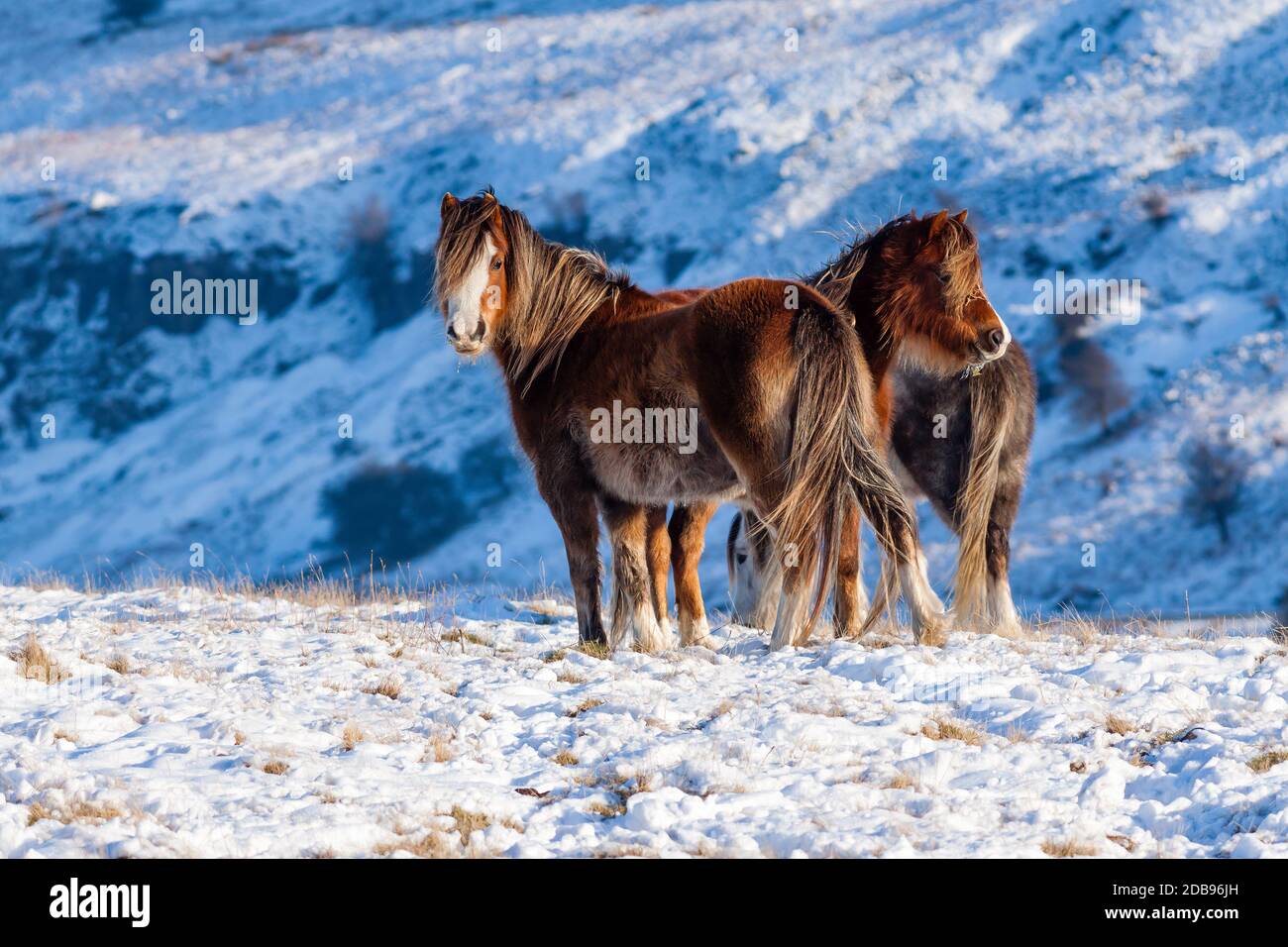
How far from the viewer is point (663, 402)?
891 cm

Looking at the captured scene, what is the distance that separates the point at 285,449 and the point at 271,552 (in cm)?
771

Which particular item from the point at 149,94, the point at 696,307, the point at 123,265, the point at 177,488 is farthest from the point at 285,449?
the point at 696,307

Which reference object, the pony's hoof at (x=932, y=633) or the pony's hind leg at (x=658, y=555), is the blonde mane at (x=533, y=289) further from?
the pony's hoof at (x=932, y=633)

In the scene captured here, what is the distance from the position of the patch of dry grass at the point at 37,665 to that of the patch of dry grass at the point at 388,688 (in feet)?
5.60

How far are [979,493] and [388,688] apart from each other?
465 centimetres

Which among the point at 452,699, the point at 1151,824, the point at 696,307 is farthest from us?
the point at 696,307

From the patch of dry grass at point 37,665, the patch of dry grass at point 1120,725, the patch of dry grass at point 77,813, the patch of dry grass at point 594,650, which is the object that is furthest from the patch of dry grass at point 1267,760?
the patch of dry grass at point 37,665

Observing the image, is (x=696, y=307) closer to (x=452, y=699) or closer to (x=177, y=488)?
(x=452, y=699)

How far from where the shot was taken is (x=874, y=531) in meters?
8.76

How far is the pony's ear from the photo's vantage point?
9.34 meters

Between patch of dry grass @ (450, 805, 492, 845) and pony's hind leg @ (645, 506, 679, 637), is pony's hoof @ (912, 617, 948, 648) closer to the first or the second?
pony's hind leg @ (645, 506, 679, 637)

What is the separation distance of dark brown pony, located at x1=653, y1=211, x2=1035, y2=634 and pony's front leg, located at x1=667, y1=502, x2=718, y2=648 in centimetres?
1

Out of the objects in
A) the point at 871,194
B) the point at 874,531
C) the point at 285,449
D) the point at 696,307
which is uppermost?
the point at 871,194

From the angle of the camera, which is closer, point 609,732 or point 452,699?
point 609,732
